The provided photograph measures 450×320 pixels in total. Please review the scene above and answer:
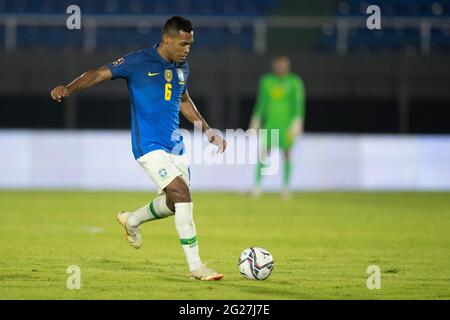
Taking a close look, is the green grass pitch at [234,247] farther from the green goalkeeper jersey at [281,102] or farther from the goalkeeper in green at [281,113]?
the green goalkeeper jersey at [281,102]

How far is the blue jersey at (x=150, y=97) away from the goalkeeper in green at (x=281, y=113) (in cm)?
911

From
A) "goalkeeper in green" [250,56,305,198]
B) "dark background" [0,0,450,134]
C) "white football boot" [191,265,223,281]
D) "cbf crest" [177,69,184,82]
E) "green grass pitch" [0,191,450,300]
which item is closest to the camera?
"green grass pitch" [0,191,450,300]

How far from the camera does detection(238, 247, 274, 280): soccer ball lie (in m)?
7.95

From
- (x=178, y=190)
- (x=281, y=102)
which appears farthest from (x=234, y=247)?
(x=281, y=102)

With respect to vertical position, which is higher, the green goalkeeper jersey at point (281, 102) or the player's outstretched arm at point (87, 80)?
the green goalkeeper jersey at point (281, 102)

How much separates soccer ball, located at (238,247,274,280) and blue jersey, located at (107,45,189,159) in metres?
1.16

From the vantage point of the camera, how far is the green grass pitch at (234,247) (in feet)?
24.4

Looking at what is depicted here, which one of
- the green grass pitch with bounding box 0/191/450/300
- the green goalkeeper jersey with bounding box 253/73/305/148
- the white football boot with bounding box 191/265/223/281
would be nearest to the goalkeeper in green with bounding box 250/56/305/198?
the green goalkeeper jersey with bounding box 253/73/305/148

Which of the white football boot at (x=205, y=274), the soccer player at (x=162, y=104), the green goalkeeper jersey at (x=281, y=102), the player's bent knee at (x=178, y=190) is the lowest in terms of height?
the white football boot at (x=205, y=274)

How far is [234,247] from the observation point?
1045cm

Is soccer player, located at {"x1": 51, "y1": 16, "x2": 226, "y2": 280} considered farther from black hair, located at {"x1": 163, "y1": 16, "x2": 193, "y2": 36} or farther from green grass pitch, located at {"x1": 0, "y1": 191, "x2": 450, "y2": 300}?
green grass pitch, located at {"x1": 0, "y1": 191, "x2": 450, "y2": 300}

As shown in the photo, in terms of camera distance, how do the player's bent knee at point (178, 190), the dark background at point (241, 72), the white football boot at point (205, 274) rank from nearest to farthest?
the white football boot at point (205, 274) → the player's bent knee at point (178, 190) → the dark background at point (241, 72)

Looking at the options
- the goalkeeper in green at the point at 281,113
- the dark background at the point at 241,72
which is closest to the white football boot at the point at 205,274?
the goalkeeper in green at the point at 281,113
